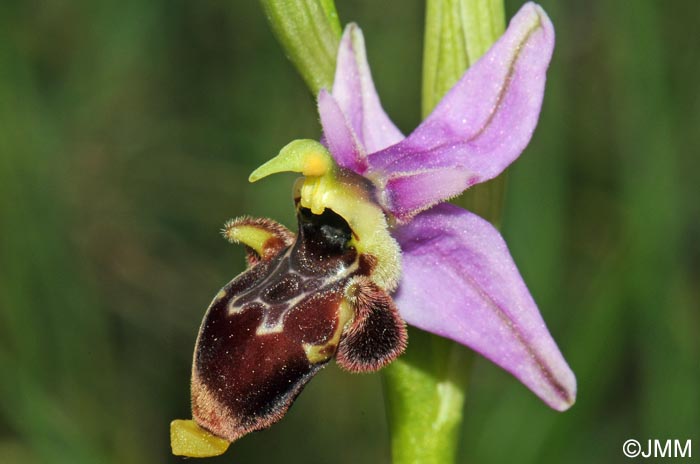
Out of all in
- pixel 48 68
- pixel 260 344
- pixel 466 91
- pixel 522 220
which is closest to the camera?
pixel 260 344

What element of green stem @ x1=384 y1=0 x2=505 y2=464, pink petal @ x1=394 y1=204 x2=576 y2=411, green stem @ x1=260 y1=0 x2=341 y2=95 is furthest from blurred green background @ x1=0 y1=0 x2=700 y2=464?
green stem @ x1=260 y1=0 x2=341 y2=95

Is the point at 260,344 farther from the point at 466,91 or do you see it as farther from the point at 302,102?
the point at 302,102

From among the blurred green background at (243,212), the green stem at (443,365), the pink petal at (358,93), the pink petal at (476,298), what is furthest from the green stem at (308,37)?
the blurred green background at (243,212)

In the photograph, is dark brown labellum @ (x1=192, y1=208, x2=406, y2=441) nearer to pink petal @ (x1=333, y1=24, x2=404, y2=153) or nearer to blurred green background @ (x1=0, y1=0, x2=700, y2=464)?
pink petal @ (x1=333, y1=24, x2=404, y2=153)

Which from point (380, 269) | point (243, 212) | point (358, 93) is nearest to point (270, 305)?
point (380, 269)

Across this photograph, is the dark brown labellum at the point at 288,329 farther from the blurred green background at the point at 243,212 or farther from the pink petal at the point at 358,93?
the blurred green background at the point at 243,212

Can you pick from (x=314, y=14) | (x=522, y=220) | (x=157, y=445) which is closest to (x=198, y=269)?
(x=157, y=445)
